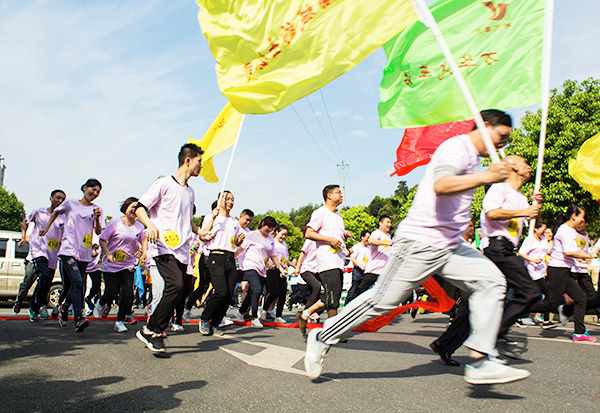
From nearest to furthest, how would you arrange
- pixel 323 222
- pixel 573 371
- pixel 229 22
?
pixel 573 371 < pixel 229 22 < pixel 323 222

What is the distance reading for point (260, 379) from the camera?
3.82m

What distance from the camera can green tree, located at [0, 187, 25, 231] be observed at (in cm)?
4453

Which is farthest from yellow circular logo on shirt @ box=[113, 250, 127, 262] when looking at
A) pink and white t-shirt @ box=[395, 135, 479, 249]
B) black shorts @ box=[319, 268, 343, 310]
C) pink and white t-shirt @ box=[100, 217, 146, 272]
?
pink and white t-shirt @ box=[395, 135, 479, 249]

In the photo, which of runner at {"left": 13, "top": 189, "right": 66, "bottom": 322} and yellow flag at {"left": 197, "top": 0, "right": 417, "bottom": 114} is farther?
runner at {"left": 13, "top": 189, "right": 66, "bottom": 322}

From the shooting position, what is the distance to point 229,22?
530 centimetres

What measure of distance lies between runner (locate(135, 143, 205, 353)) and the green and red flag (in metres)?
2.87

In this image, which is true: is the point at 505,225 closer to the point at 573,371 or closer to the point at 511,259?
the point at 511,259

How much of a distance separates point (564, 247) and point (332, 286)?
3.68 m

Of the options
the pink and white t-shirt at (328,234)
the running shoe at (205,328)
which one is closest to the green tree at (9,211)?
the running shoe at (205,328)

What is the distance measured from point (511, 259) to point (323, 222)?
2662 mm

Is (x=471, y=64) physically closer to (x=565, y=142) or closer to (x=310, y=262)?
(x=310, y=262)

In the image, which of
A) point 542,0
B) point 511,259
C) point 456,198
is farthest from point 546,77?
point 456,198

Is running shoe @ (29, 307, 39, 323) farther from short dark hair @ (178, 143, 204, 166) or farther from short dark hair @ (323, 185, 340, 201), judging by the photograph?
short dark hair @ (323, 185, 340, 201)

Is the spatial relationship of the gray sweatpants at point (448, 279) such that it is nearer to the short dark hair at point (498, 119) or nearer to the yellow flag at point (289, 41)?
the short dark hair at point (498, 119)
